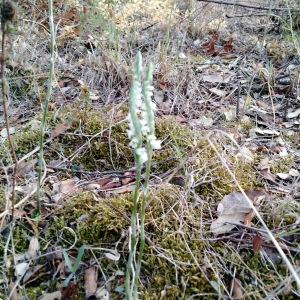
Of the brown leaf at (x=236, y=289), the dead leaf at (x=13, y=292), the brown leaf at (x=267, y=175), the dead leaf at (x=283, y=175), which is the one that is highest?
the brown leaf at (x=267, y=175)

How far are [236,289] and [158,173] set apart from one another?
0.61 m

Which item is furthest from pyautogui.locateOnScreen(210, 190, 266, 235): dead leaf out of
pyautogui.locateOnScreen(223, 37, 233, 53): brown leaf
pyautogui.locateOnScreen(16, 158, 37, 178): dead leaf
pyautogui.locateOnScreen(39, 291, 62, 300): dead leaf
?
pyautogui.locateOnScreen(223, 37, 233, 53): brown leaf

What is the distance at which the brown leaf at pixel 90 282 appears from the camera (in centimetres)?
113

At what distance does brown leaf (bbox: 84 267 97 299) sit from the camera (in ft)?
3.72

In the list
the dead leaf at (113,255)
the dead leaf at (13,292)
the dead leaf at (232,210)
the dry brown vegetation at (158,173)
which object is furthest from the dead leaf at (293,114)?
the dead leaf at (13,292)

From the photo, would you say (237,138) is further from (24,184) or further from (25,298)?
(25,298)

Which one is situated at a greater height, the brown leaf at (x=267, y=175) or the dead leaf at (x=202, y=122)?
the brown leaf at (x=267, y=175)

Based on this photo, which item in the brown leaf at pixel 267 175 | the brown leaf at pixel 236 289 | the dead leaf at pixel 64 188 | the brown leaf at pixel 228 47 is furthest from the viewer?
the brown leaf at pixel 228 47

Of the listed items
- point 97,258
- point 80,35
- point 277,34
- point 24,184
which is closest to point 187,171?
point 97,258

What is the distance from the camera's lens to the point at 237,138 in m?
1.84

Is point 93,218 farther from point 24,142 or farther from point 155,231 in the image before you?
point 24,142

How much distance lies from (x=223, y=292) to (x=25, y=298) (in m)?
0.56

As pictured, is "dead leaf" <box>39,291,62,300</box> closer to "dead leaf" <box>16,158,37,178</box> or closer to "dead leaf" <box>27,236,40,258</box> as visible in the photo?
"dead leaf" <box>27,236,40,258</box>

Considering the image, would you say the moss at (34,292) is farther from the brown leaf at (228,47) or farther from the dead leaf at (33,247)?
the brown leaf at (228,47)
